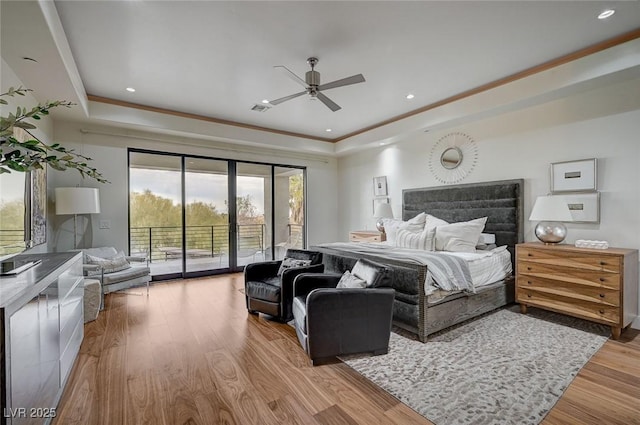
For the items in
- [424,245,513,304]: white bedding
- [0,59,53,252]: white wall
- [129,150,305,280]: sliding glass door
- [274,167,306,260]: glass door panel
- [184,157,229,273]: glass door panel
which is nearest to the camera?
[0,59,53,252]: white wall

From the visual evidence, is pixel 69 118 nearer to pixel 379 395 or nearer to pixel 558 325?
pixel 379 395

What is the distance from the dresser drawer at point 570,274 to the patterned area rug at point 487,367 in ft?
1.70

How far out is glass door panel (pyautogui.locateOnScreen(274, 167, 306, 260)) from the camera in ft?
22.0

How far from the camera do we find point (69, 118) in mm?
4363

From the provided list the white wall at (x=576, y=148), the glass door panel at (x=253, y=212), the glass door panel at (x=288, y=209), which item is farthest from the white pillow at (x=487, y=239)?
the glass door panel at (x=253, y=212)

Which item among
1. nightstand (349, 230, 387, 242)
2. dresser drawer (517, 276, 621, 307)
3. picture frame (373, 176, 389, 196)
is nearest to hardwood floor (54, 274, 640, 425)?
dresser drawer (517, 276, 621, 307)

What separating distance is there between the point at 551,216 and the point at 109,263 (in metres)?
5.69

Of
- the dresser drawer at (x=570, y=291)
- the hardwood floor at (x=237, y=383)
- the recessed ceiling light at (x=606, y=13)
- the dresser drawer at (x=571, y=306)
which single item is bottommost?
the hardwood floor at (x=237, y=383)

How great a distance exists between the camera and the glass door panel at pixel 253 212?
617 centimetres

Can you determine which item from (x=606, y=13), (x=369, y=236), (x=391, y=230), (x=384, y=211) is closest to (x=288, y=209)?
(x=369, y=236)

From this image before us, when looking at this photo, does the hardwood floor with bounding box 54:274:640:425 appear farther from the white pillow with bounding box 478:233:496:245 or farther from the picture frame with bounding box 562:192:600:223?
the white pillow with bounding box 478:233:496:245

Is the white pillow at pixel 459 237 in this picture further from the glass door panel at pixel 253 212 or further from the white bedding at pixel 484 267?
the glass door panel at pixel 253 212

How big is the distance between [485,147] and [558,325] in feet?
8.37

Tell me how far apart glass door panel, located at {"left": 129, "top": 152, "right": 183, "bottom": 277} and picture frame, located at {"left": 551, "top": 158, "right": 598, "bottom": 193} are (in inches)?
231
